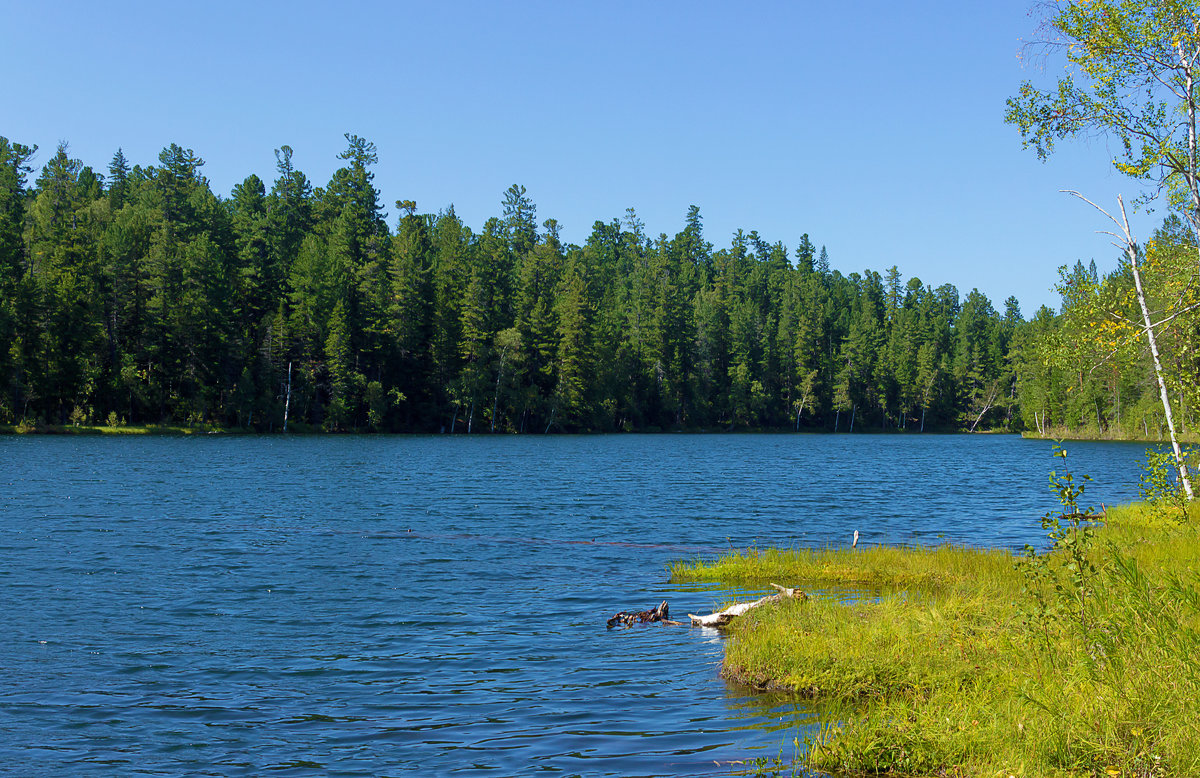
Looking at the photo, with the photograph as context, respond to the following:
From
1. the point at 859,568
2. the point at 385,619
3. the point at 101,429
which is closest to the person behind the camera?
the point at 385,619

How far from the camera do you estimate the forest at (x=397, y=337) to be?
76.8 m

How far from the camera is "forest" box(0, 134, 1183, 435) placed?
76812mm

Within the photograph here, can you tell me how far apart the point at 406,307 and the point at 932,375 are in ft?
294

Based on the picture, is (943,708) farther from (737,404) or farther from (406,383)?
(737,404)

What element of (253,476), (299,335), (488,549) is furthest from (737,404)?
(488,549)

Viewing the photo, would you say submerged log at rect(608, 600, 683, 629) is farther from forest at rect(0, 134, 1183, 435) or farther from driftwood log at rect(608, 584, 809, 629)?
forest at rect(0, 134, 1183, 435)

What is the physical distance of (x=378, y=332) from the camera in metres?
92.8

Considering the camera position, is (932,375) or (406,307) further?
(932,375)

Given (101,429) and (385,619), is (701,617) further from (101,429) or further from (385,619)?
(101,429)

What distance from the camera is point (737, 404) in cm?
12712

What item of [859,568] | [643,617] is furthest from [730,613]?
[859,568]

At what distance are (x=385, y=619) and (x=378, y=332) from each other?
8061 centimetres

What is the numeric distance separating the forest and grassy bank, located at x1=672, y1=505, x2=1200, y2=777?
1730 inches

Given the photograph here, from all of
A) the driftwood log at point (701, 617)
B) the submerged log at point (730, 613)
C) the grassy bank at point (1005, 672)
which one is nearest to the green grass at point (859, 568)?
the grassy bank at point (1005, 672)
